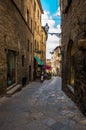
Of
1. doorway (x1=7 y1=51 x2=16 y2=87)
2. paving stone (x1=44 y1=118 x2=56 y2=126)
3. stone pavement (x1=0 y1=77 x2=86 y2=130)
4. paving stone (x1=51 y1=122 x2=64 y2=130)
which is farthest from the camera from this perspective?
doorway (x1=7 y1=51 x2=16 y2=87)

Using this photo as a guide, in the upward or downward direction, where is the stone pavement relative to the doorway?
downward

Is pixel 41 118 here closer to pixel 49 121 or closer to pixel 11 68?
pixel 49 121

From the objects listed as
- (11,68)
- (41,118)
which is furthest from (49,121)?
(11,68)

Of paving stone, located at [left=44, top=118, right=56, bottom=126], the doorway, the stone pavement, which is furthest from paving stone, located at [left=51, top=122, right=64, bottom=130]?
the doorway

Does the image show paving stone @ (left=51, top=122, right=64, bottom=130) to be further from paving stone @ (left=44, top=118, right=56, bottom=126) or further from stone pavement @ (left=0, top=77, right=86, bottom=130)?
paving stone @ (left=44, top=118, right=56, bottom=126)

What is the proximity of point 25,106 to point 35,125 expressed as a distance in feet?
9.75

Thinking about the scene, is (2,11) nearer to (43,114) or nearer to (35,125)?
(43,114)

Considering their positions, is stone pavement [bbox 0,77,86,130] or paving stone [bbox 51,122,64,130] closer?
paving stone [bbox 51,122,64,130]

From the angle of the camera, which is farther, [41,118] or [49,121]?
[41,118]

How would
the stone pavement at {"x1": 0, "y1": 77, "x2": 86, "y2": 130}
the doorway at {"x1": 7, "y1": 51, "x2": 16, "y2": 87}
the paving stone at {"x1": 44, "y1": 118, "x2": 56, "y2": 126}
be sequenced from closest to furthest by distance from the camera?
the stone pavement at {"x1": 0, "y1": 77, "x2": 86, "y2": 130} → the paving stone at {"x1": 44, "y1": 118, "x2": 56, "y2": 126} → the doorway at {"x1": 7, "y1": 51, "x2": 16, "y2": 87}

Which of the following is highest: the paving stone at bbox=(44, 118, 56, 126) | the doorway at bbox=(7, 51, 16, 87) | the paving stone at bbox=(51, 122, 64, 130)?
the doorway at bbox=(7, 51, 16, 87)

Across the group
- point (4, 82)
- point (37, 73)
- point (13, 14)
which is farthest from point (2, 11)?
point (37, 73)

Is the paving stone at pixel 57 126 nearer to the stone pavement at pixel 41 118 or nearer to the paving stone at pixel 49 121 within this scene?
the stone pavement at pixel 41 118

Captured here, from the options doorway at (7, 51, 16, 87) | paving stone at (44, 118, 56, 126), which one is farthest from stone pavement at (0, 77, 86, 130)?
doorway at (7, 51, 16, 87)
